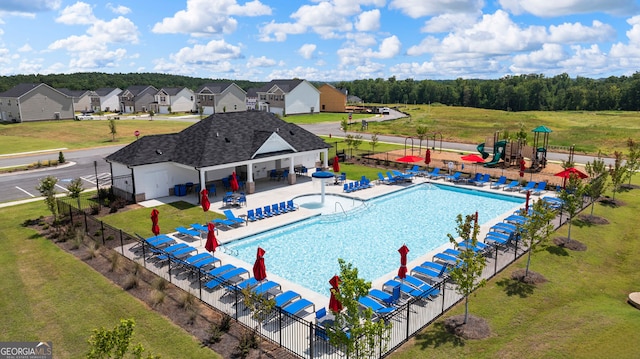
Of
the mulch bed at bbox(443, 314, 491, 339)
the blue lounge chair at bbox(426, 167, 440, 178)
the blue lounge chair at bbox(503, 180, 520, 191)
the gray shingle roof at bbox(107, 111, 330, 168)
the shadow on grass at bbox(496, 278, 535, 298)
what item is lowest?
the mulch bed at bbox(443, 314, 491, 339)

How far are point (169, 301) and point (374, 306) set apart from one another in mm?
7623

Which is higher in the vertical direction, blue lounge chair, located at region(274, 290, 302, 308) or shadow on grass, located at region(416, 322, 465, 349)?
blue lounge chair, located at region(274, 290, 302, 308)

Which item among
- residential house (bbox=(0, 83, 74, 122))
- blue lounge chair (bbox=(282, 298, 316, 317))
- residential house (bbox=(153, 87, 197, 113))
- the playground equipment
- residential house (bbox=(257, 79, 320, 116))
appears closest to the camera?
blue lounge chair (bbox=(282, 298, 316, 317))

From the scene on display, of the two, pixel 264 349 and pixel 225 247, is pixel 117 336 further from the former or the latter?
pixel 225 247

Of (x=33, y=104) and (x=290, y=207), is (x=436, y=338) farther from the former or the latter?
(x=33, y=104)

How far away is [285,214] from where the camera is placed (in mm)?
26641

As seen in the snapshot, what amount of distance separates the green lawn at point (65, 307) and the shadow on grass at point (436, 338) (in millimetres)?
6603

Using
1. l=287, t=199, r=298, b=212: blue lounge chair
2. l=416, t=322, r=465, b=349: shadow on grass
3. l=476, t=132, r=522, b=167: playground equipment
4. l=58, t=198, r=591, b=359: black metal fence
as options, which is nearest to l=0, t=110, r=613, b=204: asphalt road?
l=476, t=132, r=522, b=167: playground equipment

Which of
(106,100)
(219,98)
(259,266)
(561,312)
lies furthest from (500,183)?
(106,100)

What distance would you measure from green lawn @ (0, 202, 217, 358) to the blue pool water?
5.96 metres

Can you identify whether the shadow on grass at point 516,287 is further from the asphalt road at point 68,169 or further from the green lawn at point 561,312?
the asphalt road at point 68,169

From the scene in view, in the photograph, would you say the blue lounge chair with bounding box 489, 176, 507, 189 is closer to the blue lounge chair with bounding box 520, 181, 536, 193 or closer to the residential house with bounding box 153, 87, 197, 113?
the blue lounge chair with bounding box 520, 181, 536, 193

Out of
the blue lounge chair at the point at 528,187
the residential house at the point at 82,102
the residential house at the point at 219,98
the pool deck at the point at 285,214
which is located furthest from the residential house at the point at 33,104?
the blue lounge chair at the point at 528,187

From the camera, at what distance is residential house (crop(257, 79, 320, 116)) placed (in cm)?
10156
